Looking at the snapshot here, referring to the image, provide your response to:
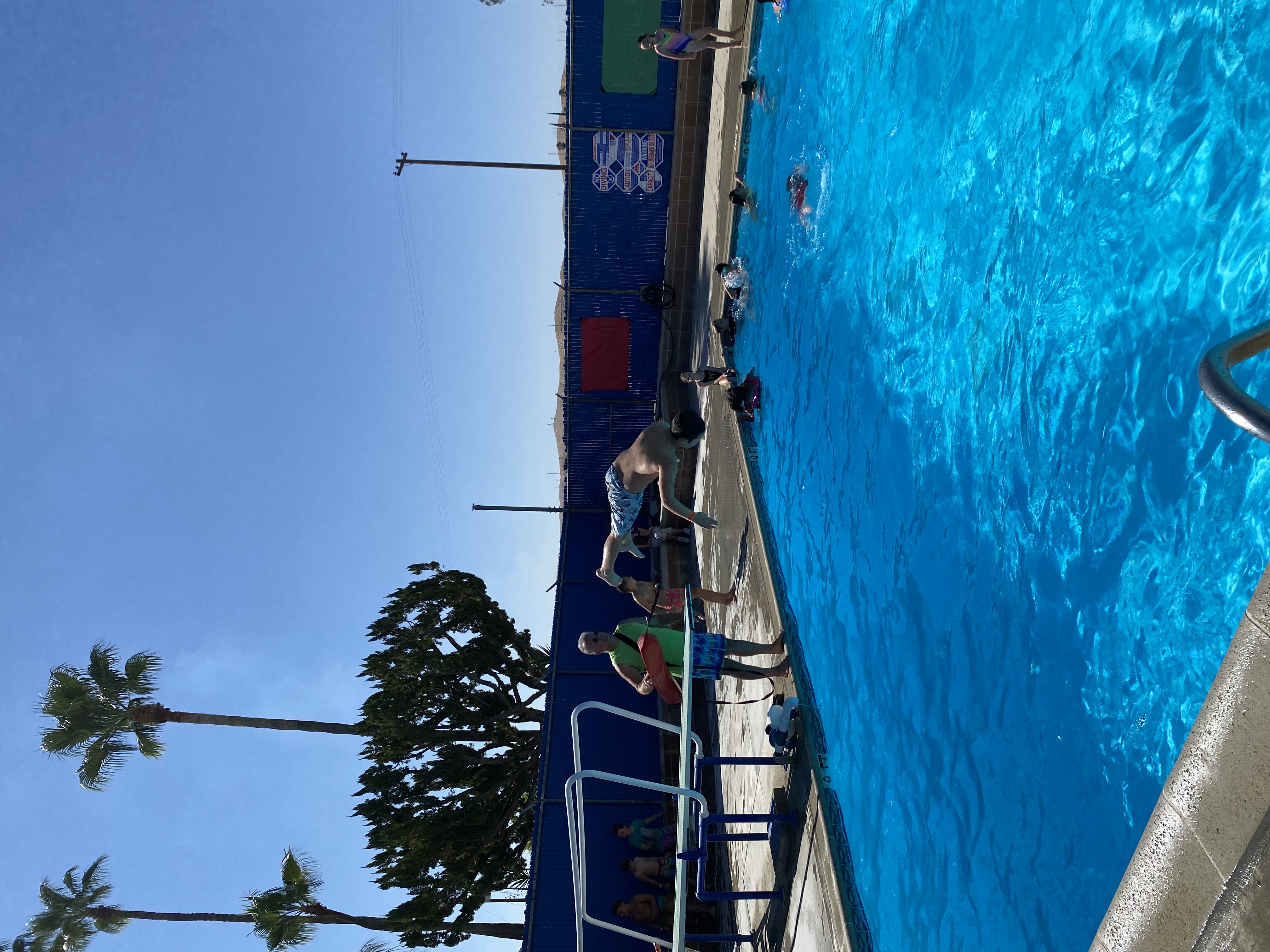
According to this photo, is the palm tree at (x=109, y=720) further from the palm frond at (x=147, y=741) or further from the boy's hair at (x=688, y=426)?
the boy's hair at (x=688, y=426)

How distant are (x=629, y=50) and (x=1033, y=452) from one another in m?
11.5

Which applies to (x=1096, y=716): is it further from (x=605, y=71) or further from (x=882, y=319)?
(x=605, y=71)

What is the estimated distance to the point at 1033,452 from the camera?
454 centimetres

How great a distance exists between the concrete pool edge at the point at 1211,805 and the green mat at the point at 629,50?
13.0 meters

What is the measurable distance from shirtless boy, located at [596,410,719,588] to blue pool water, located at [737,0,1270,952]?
4.39 feet

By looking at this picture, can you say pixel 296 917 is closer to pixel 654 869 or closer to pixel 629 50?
pixel 654 869

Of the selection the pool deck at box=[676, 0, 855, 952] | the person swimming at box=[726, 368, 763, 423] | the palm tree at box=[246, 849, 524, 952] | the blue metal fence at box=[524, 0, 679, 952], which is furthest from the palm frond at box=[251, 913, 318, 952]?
the person swimming at box=[726, 368, 763, 423]

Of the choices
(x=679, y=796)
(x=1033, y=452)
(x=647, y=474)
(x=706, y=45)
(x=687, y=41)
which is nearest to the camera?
(x=1033, y=452)

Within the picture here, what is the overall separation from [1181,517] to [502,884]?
43.6ft

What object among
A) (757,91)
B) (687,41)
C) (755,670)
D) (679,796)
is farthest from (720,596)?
(687,41)

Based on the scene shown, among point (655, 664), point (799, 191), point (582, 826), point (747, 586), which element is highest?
point (799, 191)

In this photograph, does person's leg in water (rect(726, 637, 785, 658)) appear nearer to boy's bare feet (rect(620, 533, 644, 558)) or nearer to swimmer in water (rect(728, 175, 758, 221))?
boy's bare feet (rect(620, 533, 644, 558))

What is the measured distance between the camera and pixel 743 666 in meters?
7.37

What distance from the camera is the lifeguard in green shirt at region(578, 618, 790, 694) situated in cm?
732
